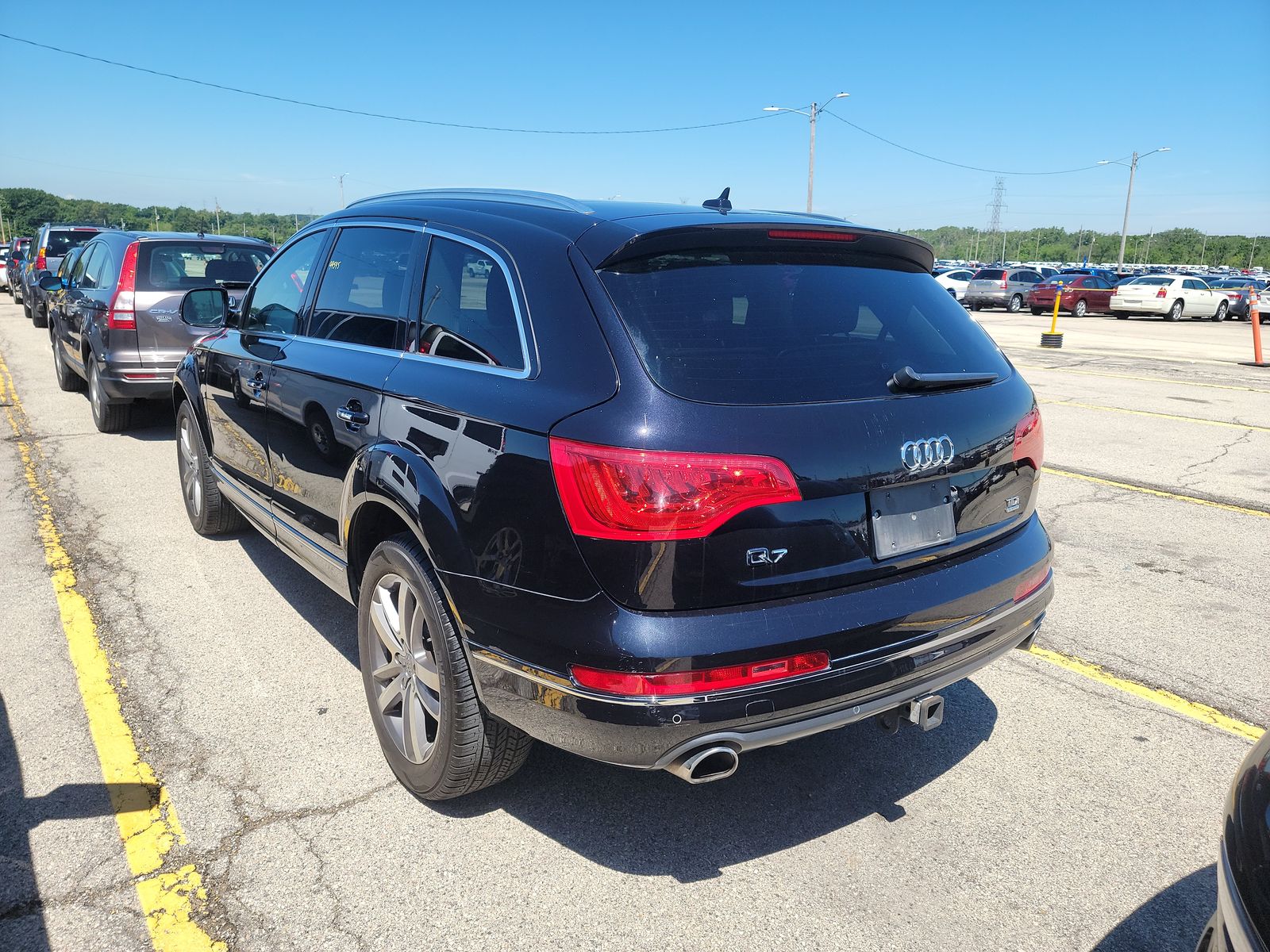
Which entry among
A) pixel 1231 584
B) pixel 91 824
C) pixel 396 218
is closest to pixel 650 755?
pixel 91 824

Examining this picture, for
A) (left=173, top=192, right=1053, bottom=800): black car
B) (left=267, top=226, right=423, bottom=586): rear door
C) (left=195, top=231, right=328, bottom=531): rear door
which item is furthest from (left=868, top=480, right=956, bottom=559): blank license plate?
(left=195, top=231, right=328, bottom=531): rear door

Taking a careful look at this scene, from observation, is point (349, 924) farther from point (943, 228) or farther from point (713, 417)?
point (943, 228)

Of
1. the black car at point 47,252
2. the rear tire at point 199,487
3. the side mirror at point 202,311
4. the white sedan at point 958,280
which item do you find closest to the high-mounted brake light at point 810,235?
the side mirror at point 202,311

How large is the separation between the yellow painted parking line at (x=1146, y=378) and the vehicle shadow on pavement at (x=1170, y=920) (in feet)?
40.3

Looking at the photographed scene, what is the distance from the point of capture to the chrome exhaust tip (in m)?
2.27

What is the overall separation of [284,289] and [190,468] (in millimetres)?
1980

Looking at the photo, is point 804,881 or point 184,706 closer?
point 804,881

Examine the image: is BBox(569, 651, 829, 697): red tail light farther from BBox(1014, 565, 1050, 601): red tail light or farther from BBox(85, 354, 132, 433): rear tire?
BBox(85, 354, 132, 433): rear tire

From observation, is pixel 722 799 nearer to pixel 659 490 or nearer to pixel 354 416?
pixel 659 490

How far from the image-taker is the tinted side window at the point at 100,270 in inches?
331

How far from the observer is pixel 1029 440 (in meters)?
2.98

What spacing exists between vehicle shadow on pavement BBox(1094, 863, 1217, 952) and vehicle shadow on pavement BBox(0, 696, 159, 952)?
281 centimetres

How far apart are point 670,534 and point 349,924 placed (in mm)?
1391

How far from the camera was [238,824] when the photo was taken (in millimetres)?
2855
